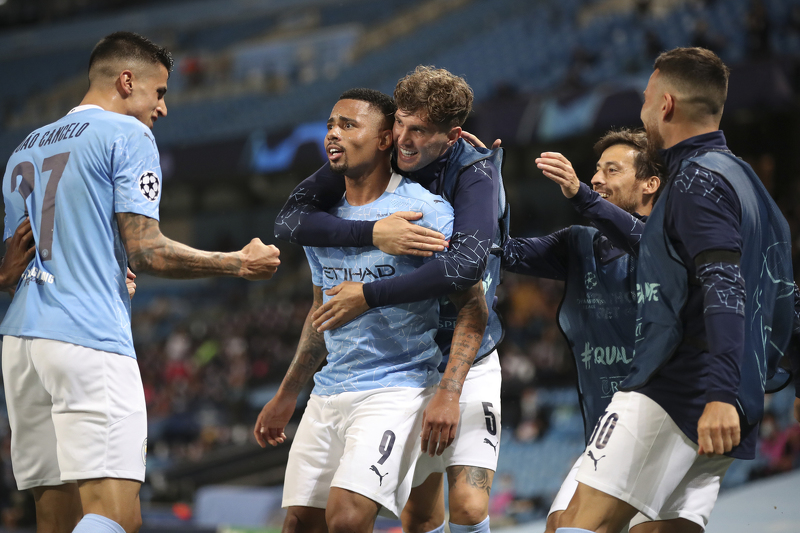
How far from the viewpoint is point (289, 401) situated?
376 cm

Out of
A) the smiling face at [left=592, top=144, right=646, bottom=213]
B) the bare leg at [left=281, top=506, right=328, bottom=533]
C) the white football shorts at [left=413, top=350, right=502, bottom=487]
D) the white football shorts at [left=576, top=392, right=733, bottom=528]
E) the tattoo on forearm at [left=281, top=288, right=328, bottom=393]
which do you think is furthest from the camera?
the smiling face at [left=592, top=144, right=646, bottom=213]

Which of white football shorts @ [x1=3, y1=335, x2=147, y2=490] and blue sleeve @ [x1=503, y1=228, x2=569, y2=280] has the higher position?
blue sleeve @ [x1=503, y1=228, x2=569, y2=280]

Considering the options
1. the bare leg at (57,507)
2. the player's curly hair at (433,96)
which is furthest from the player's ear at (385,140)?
the bare leg at (57,507)

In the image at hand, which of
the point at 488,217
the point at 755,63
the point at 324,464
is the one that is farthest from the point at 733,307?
the point at 755,63

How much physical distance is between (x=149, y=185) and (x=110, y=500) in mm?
1203

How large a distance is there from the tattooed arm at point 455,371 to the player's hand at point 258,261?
79cm

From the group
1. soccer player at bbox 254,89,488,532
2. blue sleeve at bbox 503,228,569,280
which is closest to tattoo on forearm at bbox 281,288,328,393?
soccer player at bbox 254,89,488,532

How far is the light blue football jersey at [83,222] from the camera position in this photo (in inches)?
117

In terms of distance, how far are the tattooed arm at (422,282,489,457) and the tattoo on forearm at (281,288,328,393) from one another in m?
0.71

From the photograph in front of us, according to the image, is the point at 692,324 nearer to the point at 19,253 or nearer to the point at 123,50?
the point at 123,50

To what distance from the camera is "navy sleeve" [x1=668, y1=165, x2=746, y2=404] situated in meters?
2.53

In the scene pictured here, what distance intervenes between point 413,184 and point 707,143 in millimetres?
1251

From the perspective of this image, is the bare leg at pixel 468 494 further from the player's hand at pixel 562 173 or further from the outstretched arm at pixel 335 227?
the player's hand at pixel 562 173

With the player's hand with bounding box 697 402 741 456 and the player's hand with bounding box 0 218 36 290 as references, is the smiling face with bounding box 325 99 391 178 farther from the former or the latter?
the player's hand with bounding box 697 402 741 456
